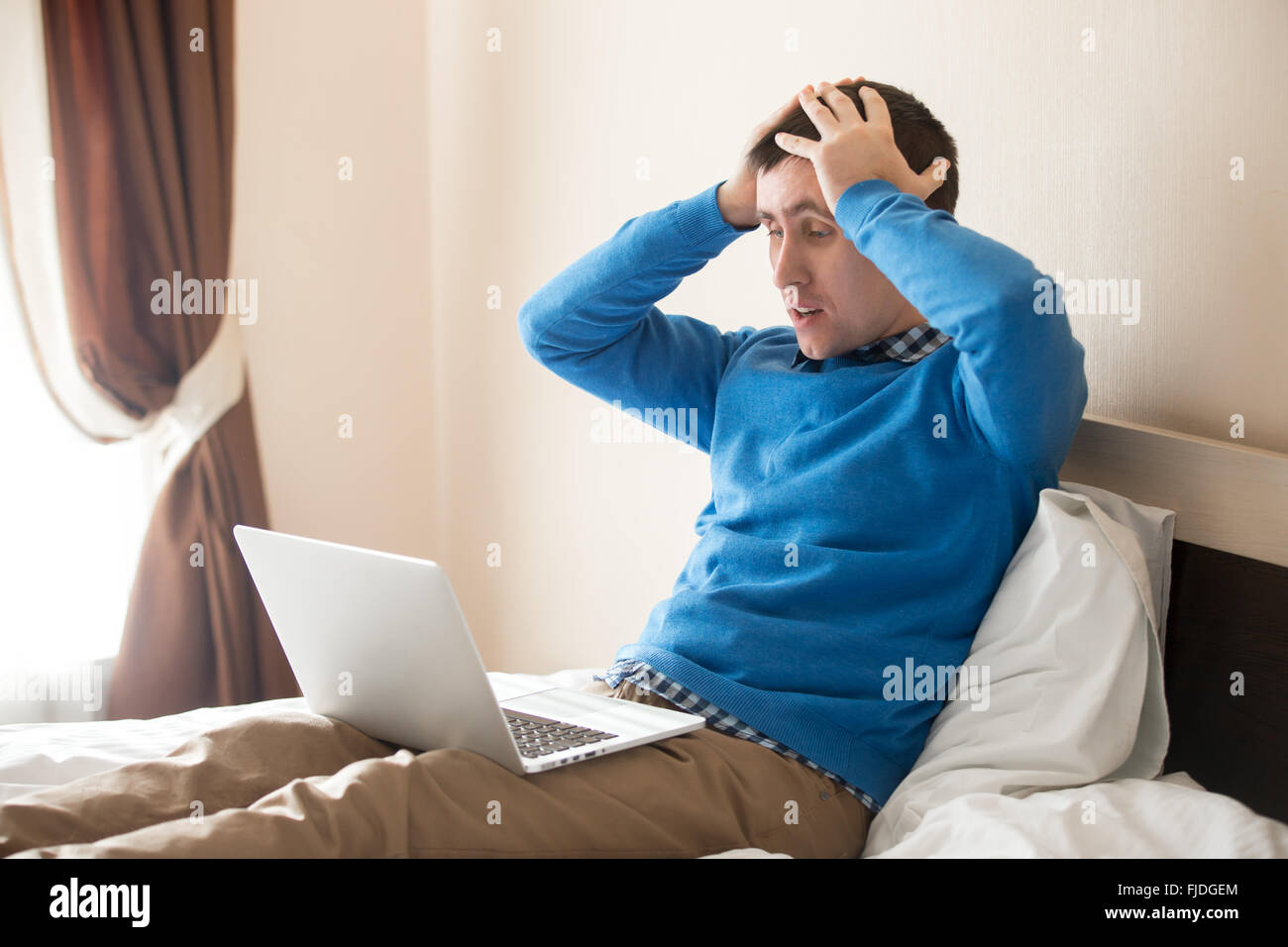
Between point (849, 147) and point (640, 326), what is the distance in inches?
18.0

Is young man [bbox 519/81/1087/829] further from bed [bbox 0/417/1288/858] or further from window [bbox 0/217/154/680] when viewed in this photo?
window [bbox 0/217/154/680]

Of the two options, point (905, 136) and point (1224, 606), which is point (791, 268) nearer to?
point (905, 136)

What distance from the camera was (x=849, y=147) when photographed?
1222 mm

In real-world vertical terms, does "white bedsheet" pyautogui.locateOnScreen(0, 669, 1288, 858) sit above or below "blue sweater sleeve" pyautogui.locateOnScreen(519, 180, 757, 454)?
below

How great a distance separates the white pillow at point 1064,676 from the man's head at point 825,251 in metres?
0.30

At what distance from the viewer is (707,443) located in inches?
63.4

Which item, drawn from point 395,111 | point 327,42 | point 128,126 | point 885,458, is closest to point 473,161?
point 395,111

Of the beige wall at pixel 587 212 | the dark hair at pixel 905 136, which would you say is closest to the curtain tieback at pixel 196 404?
the beige wall at pixel 587 212

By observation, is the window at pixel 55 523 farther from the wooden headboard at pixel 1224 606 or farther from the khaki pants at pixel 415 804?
the wooden headboard at pixel 1224 606

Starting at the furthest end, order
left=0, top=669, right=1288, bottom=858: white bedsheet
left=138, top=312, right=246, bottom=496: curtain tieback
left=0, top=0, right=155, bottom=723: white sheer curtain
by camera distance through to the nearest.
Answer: left=138, top=312, right=246, bottom=496: curtain tieback, left=0, top=0, right=155, bottom=723: white sheer curtain, left=0, top=669, right=1288, bottom=858: white bedsheet

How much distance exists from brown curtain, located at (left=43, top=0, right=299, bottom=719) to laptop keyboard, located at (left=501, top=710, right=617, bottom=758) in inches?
60.2

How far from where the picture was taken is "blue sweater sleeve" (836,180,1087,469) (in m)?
1.06

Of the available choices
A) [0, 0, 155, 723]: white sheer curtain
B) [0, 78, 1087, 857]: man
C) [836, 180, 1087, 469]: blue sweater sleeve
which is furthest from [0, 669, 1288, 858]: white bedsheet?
[0, 0, 155, 723]: white sheer curtain

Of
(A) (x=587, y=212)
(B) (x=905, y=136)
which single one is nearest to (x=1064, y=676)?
(B) (x=905, y=136)
